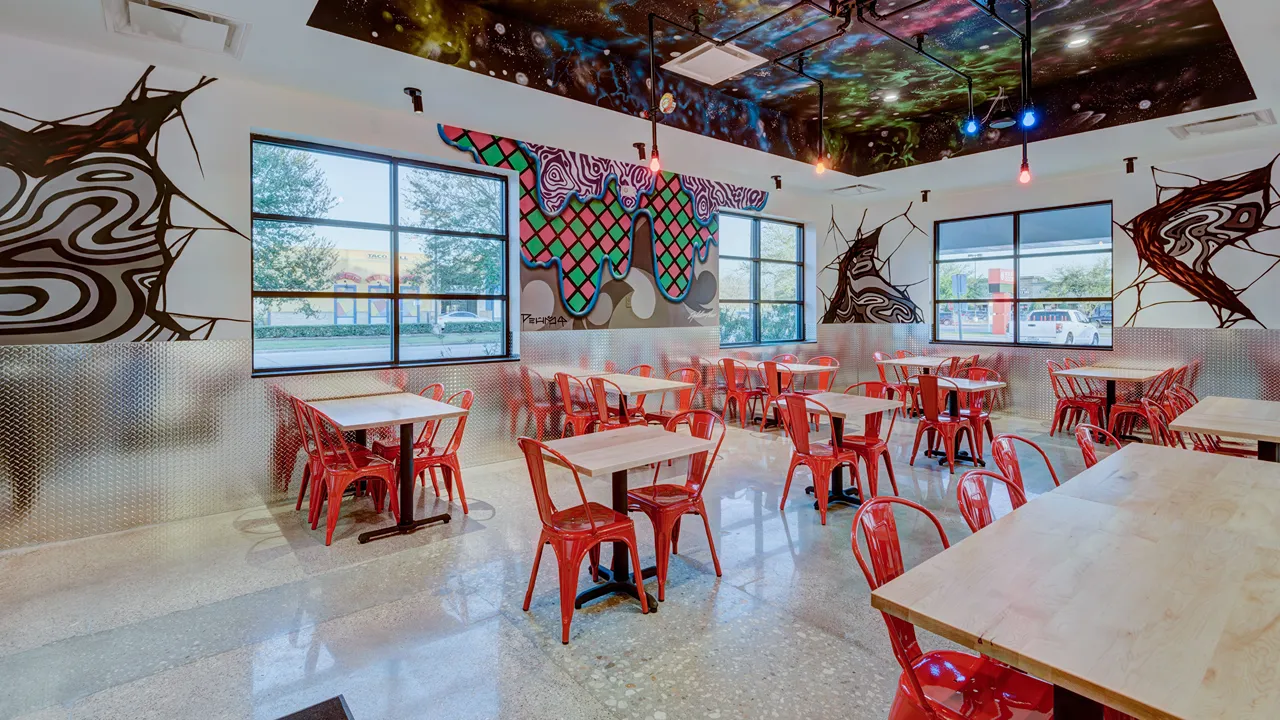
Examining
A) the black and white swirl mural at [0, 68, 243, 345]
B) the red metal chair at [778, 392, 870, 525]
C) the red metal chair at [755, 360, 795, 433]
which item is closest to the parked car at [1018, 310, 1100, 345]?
the red metal chair at [755, 360, 795, 433]

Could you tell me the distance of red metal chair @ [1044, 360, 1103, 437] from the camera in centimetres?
729

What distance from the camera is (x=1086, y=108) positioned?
6141 mm

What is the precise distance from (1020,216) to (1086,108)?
2.85 m

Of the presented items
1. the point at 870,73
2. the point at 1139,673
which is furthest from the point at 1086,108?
the point at 1139,673

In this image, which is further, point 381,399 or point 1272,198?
point 1272,198

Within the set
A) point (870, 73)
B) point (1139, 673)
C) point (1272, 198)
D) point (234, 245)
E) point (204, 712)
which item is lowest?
point (204, 712)

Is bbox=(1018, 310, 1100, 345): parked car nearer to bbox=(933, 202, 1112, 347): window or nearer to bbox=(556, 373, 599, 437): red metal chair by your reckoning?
bbox=(933, 202, 1112, 347): window

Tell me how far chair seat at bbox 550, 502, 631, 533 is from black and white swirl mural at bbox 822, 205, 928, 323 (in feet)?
26.1

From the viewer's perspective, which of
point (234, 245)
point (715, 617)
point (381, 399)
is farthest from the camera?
point (381, 399)

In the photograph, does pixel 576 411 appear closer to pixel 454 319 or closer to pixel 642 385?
pixel 642 385

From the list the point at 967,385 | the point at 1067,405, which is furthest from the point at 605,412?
the point at 1067,405

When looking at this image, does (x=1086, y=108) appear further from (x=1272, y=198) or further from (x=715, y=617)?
(x=715, y=617)

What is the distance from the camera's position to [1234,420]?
13.0 ft

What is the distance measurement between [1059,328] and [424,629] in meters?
8.90
